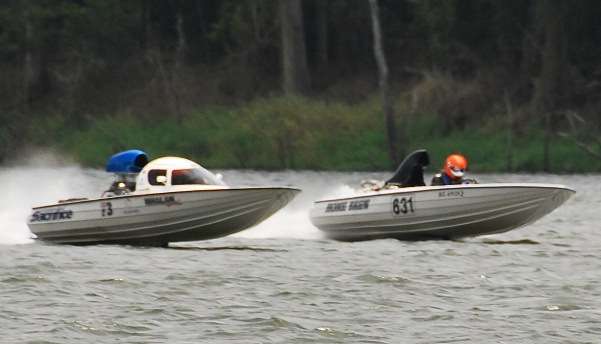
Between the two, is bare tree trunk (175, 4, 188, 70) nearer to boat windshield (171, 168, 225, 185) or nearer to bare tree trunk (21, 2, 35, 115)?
bare tree trunk (21, 2, 35, 115)

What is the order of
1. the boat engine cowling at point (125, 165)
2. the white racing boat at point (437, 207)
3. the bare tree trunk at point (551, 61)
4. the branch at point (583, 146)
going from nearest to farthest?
1. the white racing boat at point (437, 207)
2. the boat engine cowling at point (125, 165)
3. the branch at point (583, 146)
4. the bare tree trunk at point (551, 61)

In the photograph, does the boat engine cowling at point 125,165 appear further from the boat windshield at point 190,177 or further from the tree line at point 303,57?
the tree line at point 303,57

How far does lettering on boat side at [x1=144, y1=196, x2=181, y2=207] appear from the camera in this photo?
22516mm

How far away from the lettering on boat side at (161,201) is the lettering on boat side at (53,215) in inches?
46.5

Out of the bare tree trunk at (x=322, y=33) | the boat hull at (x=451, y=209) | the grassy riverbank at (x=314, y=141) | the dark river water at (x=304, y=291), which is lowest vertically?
the dark river water at (x=304, y=291)

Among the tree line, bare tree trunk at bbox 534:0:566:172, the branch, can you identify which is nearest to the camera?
the branch

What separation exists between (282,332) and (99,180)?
90.9 feet

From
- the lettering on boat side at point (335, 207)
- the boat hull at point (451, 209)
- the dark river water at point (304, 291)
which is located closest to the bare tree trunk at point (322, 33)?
the dark river water at point (304, 291)

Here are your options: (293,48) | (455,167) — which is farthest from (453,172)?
(293,48)

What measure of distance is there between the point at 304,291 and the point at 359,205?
6247 millimetres

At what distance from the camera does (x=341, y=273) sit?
19672 millimetres

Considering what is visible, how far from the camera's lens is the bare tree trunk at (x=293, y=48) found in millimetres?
52469

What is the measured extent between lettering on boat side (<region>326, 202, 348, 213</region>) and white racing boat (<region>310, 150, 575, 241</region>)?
0.02m

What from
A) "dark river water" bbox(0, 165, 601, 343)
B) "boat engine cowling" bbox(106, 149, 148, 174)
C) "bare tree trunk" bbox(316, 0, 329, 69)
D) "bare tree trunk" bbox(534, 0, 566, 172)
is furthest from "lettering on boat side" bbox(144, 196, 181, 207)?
"bare tree trunk" bbox(316, 0, 329, 69)
